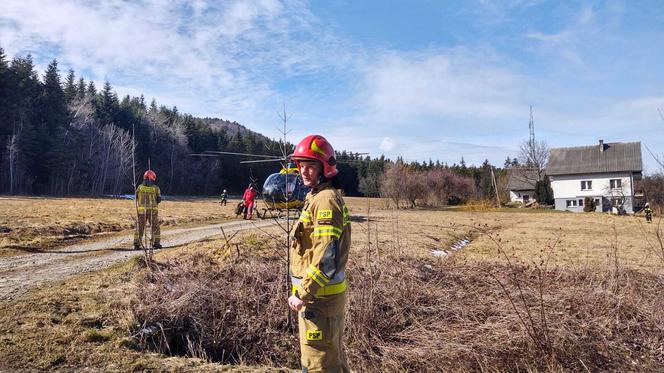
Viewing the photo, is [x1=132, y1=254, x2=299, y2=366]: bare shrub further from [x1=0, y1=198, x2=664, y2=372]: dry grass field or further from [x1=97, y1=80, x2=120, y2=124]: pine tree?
[x1=97, y1=80, x2=120, y2=124]: pine tree

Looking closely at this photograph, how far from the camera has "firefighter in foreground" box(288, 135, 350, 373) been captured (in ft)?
10.4

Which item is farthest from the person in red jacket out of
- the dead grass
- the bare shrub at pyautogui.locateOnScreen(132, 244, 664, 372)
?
the dead grass

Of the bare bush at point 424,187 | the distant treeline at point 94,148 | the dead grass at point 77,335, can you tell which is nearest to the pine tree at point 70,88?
the distant treeline at point 94,148

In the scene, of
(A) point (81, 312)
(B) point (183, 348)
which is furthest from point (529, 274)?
(A) point (81, 312)

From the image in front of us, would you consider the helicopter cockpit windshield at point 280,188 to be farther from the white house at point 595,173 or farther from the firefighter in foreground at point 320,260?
the white house at point 595,173

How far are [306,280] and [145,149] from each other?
74.3 meters

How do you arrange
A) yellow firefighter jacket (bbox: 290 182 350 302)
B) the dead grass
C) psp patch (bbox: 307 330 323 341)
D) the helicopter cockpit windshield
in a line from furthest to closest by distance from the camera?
the helicopter cockpit windshield
the dead grass
psp patch (bbox: 307 330 323 341)
yellow firefighter jacket (bbox: 290 182 350 302)

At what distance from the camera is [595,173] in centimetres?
5578

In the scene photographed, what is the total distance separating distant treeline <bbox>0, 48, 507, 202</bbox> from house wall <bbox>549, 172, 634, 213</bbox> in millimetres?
11089

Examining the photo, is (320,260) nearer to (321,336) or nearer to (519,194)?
(321,336)

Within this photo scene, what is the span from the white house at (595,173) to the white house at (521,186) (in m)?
8.99

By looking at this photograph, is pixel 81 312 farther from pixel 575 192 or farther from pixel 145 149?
pixel 145 149

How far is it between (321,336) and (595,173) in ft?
206

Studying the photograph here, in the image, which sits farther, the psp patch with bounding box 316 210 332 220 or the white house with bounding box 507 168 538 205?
the white house with bounding box 507 168 538 205
